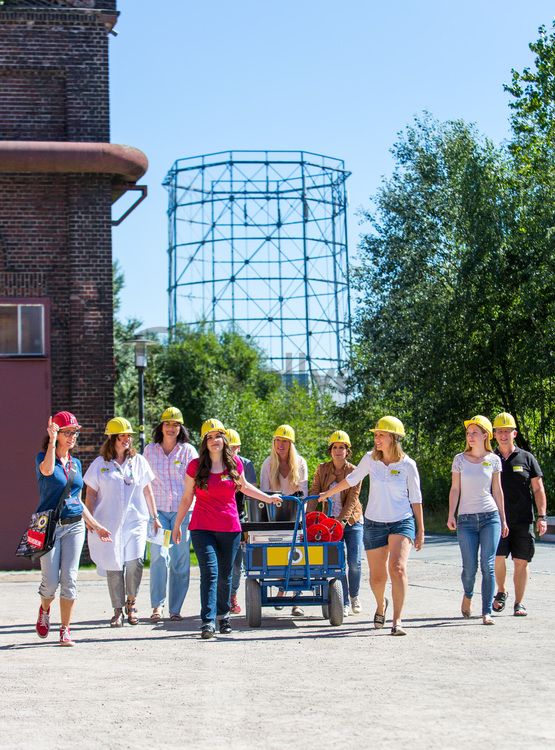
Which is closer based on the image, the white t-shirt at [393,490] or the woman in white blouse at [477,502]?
the white t-shirt at [393,490]

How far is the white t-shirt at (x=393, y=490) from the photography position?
1068 centimetres

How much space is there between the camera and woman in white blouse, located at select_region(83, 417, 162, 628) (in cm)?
1144

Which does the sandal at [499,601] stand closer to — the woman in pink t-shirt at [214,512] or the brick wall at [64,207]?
the woman in pink t-shirt at [214,512]

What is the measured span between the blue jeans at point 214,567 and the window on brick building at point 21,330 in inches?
375

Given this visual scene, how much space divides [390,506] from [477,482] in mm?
1150

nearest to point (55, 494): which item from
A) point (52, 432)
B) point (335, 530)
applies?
point (52, 432)

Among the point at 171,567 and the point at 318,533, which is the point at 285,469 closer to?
the point at 318,533

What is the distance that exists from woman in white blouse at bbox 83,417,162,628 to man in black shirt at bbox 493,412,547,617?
10.7 ft

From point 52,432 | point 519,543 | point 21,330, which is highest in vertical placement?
point 21,330

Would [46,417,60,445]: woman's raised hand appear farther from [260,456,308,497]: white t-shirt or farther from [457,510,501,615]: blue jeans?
[457,510,501,615]: blue jeans

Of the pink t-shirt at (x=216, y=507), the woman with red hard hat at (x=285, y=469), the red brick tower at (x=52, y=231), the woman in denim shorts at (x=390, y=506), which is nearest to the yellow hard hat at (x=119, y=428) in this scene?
the pink t-shirt at (x=216, y=507)

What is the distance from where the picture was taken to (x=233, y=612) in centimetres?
1289

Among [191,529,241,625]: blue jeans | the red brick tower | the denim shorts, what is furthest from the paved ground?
the red brick tower

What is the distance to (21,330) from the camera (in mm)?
Answer: 19688
